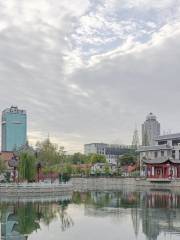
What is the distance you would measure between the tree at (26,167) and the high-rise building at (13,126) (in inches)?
3264

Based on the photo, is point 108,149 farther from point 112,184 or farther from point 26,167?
point 26,167

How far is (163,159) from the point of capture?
69812 millimetres

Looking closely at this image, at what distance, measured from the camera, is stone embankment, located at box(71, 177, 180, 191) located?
6178 centimetres

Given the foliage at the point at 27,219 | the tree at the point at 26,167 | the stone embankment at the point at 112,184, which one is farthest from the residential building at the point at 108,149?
the foliage at the point at 27,219

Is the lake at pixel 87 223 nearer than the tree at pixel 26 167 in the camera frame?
Yes

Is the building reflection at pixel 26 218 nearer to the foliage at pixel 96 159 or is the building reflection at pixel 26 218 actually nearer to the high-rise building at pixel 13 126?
the foliage at pixel 96 159

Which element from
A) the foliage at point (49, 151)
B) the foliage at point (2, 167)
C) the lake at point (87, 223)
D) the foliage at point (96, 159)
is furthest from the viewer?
the foliage at point (96, 159)

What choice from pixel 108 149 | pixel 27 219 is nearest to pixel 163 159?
pixel 27 219

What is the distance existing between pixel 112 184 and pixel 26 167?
25.5m

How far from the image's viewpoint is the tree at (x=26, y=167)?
47062 mm

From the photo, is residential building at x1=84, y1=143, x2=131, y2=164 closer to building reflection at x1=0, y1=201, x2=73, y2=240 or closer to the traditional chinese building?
the traditional chinese building

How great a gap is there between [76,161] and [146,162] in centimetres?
3901

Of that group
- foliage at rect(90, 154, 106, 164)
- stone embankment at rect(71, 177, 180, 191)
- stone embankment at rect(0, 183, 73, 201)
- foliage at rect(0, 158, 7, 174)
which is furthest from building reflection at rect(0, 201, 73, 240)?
foliage at rect(90, 154, 106, 164)

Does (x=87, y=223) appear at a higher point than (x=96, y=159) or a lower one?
lower
